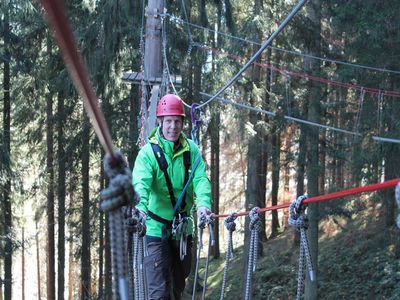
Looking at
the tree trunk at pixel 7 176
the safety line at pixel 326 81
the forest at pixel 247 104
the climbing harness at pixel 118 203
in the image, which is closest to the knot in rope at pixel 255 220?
the climbing harness at pixel 118 203

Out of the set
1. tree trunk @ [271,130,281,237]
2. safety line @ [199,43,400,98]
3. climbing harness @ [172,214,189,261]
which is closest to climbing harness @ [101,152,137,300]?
climbing harness @ [172,214,189,261]

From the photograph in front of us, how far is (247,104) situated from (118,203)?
11.9 meters

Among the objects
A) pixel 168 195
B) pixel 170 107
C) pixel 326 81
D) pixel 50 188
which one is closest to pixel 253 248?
pixel 168 195

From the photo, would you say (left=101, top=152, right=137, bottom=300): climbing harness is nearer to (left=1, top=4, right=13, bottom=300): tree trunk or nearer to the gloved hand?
the gloved hand

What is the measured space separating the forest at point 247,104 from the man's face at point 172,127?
10.3ft

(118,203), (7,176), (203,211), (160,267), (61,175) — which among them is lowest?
(160,267)

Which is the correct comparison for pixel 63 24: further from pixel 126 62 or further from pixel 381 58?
pixel 126 62

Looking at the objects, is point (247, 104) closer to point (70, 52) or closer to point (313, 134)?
point (313, 134)

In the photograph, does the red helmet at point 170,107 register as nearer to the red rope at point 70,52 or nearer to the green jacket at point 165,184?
the green jacket at point 165,184

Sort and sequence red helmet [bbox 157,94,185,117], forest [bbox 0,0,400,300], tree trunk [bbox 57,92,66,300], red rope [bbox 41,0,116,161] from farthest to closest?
tree trunk [bbox 57,92,66,300], forest [bbox 0,0,400,300], red helmet [bbox 157,94,185,117], red rope [bbox 41,0,116,161]

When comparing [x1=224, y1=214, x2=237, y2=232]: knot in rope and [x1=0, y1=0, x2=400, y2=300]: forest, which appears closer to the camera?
[x1=224, y1=214, x2=237, y2=232]: knot in rope

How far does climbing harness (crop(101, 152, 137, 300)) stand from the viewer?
1.39m

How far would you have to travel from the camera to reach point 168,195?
370 centimetres

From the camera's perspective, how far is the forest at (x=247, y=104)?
9430mm
